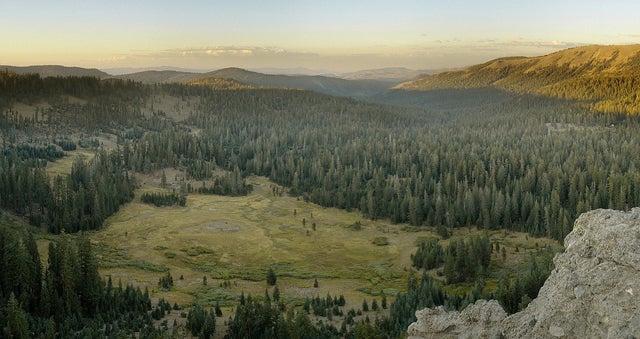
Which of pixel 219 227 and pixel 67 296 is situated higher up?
pixel 67 296

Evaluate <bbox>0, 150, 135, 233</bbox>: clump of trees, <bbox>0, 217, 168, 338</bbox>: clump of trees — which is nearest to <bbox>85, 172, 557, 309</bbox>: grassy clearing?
<bbox>0, 150, 135, 233</bbox>: clump of trees

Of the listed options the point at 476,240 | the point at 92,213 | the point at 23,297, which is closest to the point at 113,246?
the point at 92,213

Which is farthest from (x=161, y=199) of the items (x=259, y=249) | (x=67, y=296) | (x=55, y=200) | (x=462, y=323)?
(x=462, y=323)

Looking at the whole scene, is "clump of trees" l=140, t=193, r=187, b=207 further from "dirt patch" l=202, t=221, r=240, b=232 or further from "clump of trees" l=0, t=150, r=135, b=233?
"dirt patch" l=202, t=221, r=240, b=232

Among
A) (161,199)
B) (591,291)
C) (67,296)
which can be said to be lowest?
(161,199)

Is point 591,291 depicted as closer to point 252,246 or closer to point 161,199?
point 252,246

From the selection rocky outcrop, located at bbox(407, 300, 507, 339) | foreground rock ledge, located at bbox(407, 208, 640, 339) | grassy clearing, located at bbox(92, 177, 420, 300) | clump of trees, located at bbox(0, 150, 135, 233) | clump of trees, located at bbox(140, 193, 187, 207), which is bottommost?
grassy clearing, located at bbox(92, 177, 420, 300)

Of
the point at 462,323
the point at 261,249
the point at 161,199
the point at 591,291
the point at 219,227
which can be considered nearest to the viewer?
the point at 591,291

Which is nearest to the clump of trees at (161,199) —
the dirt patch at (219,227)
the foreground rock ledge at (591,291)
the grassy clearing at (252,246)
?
the grassy clearing at (252,246)
